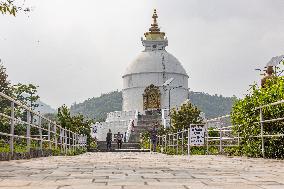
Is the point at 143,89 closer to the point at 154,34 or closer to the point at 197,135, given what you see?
the point at 154,34

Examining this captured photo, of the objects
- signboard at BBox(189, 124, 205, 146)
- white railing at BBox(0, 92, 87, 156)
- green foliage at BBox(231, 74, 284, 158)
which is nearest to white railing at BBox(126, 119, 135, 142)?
white railing at BBox(0, 92, 87, 156)

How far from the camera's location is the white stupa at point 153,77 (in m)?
62.5

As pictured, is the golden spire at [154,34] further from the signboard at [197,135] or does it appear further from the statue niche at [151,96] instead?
the signboard at [197,135]

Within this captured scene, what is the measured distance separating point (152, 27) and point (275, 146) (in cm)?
6010

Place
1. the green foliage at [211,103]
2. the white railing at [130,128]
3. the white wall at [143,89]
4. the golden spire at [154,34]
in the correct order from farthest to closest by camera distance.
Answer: the green foliage at [211,103], the golden spire at [154,34], the white wall at [143,89], the white railing at [130,128]

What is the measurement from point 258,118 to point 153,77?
171ft

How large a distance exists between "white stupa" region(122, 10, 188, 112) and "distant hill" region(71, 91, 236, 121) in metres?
67.5

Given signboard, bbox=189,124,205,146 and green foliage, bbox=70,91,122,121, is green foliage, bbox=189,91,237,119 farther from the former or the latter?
signboard, bbox=189,124,205,146

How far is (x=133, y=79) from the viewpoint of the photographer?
210 ft

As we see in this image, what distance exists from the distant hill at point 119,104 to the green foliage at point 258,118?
396ft

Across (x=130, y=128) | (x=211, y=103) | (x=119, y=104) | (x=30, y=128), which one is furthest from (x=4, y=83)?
(x=211, y=103)

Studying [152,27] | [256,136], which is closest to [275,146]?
[256,136]

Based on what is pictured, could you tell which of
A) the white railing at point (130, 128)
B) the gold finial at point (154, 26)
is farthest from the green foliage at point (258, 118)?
the gold finial at point (154, 26)

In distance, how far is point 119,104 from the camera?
136500 millimetres
